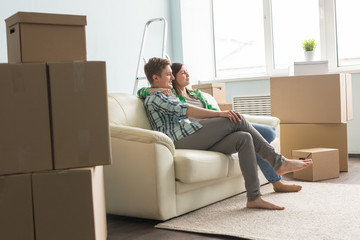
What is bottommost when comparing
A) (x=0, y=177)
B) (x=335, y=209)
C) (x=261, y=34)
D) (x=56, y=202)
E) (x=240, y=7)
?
(x=335, y=209)

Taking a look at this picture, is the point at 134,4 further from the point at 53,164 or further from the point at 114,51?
the point at 53,164

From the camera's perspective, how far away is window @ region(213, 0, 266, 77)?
5.48 metres

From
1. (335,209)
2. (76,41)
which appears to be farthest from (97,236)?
(335,209)

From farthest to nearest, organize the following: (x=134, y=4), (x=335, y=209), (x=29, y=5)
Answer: (x=134, y=4) < (x=29, y=5) < (x=335, y=209)

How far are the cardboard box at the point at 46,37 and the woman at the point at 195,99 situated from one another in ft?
3.62

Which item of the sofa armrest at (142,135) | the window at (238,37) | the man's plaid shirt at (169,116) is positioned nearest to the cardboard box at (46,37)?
the sofa armrest at (142,135)

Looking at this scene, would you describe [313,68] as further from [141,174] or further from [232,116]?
[141,174]

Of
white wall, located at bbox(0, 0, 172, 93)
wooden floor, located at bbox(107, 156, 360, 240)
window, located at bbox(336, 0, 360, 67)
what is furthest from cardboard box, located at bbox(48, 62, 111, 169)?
window, located at bbox(336, 0, 360, 67)

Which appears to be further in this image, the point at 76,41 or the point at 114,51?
the point at 114,51

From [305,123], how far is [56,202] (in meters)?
2.78

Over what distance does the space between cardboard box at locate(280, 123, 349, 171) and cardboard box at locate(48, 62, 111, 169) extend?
2.58 metres

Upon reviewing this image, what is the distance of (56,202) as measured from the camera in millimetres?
1804

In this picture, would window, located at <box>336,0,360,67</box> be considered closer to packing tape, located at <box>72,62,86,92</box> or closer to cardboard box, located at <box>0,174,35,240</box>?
packing tape, located at <box>72,62,86,92</box>

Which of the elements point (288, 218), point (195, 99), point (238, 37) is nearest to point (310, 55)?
point (238, 37)
